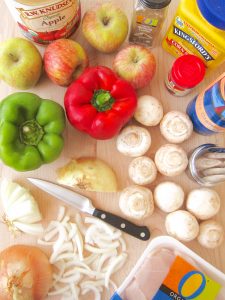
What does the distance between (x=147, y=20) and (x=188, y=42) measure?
109 millimetres

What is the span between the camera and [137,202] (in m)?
0.74

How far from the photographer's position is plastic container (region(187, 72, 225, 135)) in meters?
0.66

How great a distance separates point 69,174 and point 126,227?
0.18 meters

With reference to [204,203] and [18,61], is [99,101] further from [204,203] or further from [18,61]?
[204,203]

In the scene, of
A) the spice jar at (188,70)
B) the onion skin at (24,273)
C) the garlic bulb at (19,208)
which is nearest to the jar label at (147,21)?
the spice jar at (188,70)

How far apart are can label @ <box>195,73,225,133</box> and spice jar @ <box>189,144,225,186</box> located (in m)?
0.05

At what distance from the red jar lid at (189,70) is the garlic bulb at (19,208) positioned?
441 millimetres

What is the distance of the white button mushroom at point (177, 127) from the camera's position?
77 cm

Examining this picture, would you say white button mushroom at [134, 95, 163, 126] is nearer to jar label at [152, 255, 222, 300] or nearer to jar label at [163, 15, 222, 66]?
jar label at [163, 15, 222, 66]

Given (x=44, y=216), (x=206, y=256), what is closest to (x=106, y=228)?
(x=44, y=216)

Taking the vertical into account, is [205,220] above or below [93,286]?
above

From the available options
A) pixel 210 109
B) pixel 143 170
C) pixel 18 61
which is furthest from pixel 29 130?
pixel 210 109

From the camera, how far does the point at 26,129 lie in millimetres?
701

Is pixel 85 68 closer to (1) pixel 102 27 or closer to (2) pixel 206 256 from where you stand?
(1) pixel 102 27
